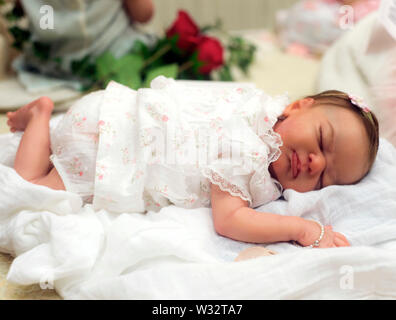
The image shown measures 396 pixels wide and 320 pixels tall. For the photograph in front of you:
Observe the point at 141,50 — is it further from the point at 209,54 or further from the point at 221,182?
the point at 221,182

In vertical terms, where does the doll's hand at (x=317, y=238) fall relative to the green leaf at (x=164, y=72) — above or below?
below

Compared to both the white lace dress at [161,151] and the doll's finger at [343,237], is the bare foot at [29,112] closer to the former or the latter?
the white lace dress at [161,151]

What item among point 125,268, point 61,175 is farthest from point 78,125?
point 125,268

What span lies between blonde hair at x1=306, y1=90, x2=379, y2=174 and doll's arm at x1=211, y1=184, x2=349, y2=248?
0.73ft

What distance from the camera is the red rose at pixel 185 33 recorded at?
168cm

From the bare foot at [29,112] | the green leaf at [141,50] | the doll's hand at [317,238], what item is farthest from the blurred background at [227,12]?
the doll's hand at [317,238]

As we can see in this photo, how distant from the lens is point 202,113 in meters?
0.99

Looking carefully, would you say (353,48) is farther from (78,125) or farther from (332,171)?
(78,125)

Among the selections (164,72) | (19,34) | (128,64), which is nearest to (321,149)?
(164,72)

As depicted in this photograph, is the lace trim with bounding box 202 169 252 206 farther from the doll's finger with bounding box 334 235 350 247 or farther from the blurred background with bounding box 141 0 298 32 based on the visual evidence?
the blurred background with bounding box 141 0 298 32

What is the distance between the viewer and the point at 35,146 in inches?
38.8

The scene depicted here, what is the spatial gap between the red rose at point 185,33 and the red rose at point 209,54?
32mm

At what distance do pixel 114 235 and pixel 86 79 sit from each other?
88 cm

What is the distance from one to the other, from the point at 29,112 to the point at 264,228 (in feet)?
2.02
